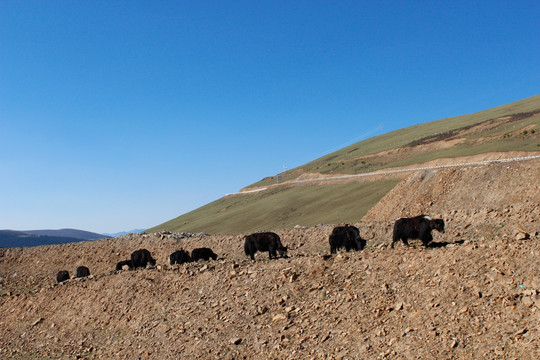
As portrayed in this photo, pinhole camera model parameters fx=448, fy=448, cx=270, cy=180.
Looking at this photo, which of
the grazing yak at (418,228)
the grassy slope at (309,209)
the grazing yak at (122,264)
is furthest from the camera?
the grassy slope at (309,209)

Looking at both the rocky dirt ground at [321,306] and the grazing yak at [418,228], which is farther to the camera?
the grazing yak at [418,228]

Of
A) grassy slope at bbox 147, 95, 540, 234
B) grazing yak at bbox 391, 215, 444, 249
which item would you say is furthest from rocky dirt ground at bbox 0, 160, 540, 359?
grassy slope at bbox 147, 95, 540, 234

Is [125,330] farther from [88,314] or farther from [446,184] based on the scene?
[446,184]

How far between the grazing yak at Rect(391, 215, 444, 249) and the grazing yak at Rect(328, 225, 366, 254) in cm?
142

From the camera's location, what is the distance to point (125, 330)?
13531 mm

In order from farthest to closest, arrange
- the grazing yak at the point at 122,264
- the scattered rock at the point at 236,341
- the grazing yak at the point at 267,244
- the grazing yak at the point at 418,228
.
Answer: the grazing yak at the point at 122,264 → the grazing yak at the point at 267,244 → the grazing yak at the point at 418,228 → the scattered rock at the point at 236,341

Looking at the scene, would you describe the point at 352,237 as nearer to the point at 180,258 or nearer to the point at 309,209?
the point at 180,258

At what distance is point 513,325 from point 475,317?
25.3 inches

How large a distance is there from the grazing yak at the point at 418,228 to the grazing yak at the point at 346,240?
142 cm

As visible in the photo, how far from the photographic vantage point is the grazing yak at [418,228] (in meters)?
14.3

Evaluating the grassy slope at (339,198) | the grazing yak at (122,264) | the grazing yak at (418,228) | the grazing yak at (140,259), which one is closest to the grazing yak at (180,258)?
the grazing yak at (140,259)

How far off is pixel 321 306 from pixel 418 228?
553 cm

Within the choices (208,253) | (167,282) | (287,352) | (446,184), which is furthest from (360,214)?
(287,352)

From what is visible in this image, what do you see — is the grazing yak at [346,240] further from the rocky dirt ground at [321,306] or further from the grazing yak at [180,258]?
the grazing yak at [180,258]
